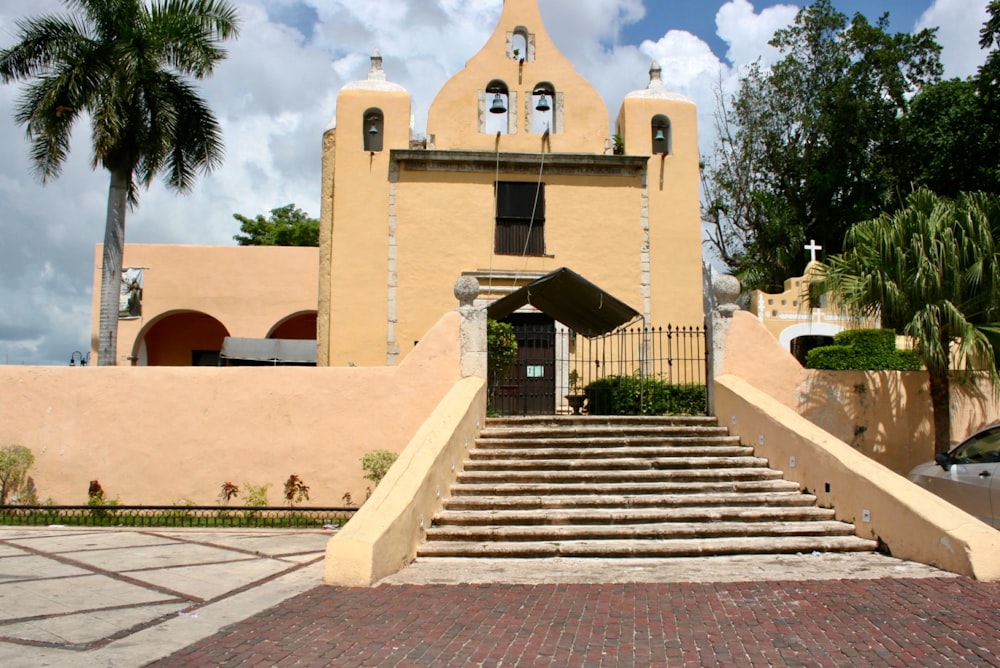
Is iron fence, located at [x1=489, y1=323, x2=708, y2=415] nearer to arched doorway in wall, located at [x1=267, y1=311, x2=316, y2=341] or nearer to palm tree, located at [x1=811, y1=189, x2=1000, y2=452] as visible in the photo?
palm tree, located at [x1=811, y1=189, x2=1000, y2=452]

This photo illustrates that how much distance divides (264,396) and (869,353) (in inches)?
360

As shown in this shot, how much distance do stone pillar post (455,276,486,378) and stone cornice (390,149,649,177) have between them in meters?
5.02

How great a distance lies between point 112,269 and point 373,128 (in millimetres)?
5503

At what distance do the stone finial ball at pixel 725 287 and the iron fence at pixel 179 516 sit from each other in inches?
233

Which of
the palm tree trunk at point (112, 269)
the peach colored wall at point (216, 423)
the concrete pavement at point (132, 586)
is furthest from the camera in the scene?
the palm tree trunk at point (112, 269)

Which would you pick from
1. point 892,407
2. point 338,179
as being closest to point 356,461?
point 338,179

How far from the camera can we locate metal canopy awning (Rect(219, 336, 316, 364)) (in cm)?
1997

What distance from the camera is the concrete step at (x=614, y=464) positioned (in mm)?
9727

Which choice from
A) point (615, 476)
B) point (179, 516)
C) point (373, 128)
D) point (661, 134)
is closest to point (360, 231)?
point (373, 128)

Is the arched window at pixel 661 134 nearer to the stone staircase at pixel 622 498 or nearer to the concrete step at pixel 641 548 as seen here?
the stone staircase at pixel 622 498

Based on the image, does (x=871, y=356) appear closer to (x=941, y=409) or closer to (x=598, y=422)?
(x=941, y=409)

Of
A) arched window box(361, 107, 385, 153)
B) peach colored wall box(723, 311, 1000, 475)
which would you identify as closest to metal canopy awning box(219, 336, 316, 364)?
arched window box(361, 107, 385, 153)

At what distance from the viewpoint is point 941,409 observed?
425 inches

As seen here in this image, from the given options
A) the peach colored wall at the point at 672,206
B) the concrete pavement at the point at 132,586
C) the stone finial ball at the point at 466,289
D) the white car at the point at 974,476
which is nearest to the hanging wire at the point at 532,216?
the peach colored wall at the point at 672,206
